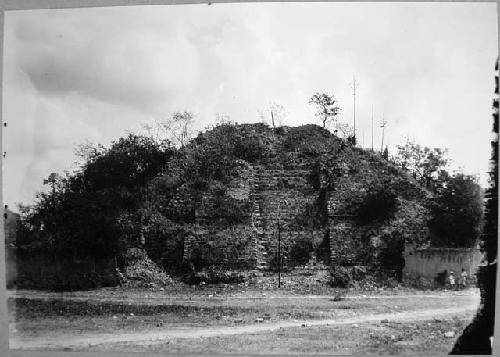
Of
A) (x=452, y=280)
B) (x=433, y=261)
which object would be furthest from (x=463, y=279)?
(x=433, y=261)

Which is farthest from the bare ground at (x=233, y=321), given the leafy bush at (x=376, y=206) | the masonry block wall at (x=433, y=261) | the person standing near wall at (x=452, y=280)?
the leafy bush at (x=376, y=206)

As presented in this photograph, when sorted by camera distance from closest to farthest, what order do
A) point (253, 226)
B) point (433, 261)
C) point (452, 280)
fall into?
point (452, 280)
point (433, 261)
point (253, 226)

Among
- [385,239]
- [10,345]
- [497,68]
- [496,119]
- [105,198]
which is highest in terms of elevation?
[497,68]

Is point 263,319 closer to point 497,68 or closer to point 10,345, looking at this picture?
point 10,345

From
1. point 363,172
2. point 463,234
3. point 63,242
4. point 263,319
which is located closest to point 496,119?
point 463,234

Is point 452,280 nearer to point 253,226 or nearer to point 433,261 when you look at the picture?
point 433,261

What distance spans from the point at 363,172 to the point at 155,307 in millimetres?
8323

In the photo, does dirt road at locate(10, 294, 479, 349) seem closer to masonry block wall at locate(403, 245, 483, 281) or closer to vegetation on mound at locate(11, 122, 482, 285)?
masonry block wall at locate(403, 245, 483, 281)

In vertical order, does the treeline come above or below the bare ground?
above

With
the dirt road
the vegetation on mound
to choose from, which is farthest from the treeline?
the dirt road

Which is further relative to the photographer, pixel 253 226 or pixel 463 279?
pixel 253 226

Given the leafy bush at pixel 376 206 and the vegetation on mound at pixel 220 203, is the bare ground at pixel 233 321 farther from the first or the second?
the leafy bush at pixel 376 206

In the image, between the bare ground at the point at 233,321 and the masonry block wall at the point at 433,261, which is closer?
the bare ground at the point at 233,321

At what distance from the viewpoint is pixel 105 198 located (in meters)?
14.5
